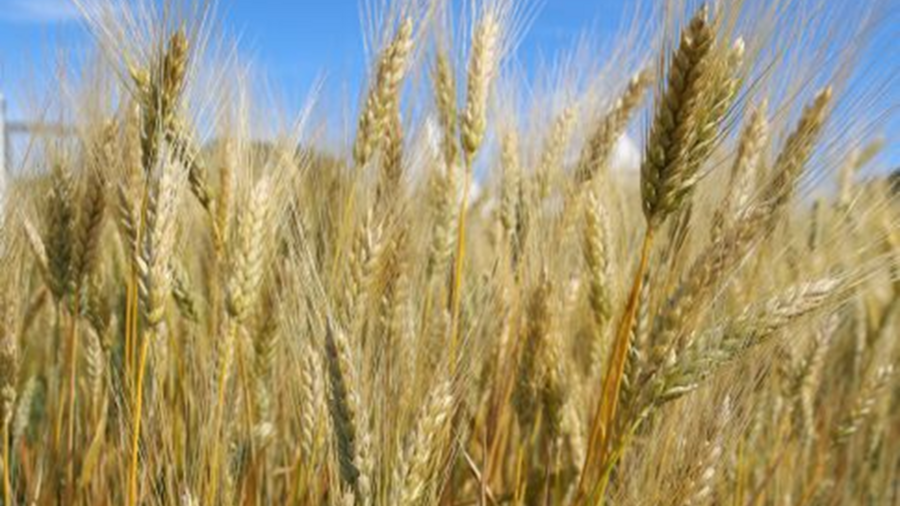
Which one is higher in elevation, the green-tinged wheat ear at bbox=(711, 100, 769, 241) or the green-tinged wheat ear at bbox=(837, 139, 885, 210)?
the green-tinged wheat ear at bbox=(837, 139, 885, 210)

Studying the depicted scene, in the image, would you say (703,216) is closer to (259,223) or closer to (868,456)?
(259,223)

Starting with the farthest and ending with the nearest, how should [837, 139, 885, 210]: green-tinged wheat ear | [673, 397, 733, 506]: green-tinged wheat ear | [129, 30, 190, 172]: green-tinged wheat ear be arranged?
[837, 139, 885, 210]: green-tinged wheat ear → [129, 30, 190, 172]: green-tinged wheat ear → [673, 397, 733, 506]: green-tinged wheat ear

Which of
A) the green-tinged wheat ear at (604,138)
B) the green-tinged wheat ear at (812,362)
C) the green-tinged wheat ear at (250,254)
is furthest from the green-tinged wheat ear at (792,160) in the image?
the green-tinged wheat ear at (250,254)

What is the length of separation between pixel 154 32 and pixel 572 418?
119cm

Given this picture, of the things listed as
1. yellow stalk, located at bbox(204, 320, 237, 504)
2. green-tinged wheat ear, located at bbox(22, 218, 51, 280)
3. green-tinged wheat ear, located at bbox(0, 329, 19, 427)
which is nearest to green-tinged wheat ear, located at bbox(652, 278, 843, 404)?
yellow stalk, located at bbox(204, 320, 237, 504)

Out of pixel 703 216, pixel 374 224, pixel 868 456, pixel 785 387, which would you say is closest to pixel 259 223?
pixel 374 224

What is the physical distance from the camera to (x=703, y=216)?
5.82 feet

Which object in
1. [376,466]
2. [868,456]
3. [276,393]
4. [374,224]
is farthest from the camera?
[868,456]

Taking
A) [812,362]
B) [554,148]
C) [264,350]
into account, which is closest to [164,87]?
[264,350]

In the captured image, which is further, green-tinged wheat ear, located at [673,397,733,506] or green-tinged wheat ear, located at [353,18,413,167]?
green-tinged wheat ear, located at [353,18,413,167]

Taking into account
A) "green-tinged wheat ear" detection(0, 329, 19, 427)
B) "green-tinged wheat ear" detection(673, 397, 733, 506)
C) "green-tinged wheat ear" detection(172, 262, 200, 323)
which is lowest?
"green-tinged wheat ear" detection(673, 397, 733, 506)

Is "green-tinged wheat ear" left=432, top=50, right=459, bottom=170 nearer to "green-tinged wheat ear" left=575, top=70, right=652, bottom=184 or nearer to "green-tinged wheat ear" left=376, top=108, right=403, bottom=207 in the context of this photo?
"green-tinged wheat ear" left=376, top=108, right=403, bottom=207

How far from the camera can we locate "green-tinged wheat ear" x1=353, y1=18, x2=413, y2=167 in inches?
77.4

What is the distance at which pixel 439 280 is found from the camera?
2297 millimetres
